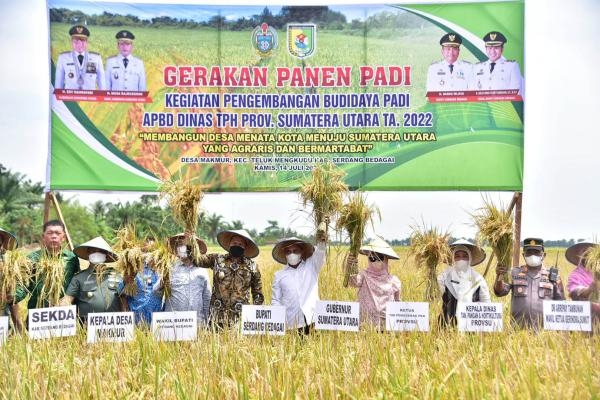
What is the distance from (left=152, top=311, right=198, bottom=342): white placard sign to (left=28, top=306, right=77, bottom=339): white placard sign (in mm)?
810

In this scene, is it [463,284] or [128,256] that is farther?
[463,284]

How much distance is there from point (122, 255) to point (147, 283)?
0.50m

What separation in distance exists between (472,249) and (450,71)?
3910 mm

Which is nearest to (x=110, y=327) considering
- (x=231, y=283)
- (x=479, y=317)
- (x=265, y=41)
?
(x=231, y=283)

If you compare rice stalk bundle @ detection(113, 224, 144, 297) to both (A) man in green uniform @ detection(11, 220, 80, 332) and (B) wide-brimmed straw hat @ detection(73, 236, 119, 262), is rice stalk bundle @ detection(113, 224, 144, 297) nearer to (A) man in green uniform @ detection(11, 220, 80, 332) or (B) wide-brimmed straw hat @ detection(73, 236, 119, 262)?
(B) wide-brimmed straw hat @ detection(73, 236, 119, 262)

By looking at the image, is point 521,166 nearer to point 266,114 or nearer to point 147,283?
point 266,114

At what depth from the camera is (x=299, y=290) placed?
766 centimetres

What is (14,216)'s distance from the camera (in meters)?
33.3

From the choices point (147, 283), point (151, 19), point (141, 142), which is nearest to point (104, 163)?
point (141, 142)

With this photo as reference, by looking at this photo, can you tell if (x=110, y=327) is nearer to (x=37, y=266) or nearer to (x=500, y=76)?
(x=37, y=266)

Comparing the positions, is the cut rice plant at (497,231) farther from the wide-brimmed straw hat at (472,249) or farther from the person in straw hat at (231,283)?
the person in straw hat at (231,283)

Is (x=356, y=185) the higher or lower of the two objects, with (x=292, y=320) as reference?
higher

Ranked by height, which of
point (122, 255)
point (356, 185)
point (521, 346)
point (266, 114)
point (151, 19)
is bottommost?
point (521, 346)

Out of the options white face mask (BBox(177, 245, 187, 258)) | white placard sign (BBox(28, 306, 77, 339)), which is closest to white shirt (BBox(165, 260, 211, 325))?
white face mask (BBox(177, 245, 187, 258))
